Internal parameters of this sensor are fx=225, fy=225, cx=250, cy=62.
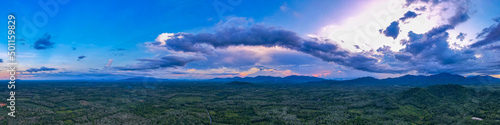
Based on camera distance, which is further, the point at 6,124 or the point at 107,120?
the point at 107,120

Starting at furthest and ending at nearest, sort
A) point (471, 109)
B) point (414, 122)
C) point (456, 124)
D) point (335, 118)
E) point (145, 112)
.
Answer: point (145, 112), point (471, 109), point (335, 118), point (414, 122), point (456, 124)

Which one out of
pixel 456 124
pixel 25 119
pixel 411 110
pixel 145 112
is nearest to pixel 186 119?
pixel 145 112

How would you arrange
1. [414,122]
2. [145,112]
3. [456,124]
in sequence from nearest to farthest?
[456,124], [414,122], [145,112]

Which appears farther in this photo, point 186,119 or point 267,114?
point 267,114

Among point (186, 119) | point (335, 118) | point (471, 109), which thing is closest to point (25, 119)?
point (186, 119)

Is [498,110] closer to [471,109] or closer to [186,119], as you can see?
[471,109]

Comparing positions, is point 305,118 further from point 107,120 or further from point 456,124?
point 107,120

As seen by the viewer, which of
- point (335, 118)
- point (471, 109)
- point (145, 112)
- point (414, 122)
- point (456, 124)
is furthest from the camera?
point (145, 112)

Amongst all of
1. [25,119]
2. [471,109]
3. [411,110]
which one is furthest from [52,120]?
[471,109]

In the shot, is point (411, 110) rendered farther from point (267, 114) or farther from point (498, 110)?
point (267, 114)
